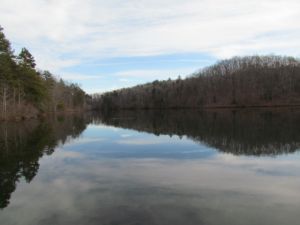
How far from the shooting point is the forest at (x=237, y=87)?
10025 cm

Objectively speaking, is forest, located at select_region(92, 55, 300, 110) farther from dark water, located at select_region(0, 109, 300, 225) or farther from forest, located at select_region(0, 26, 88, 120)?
dark water, located at select_region(0, 109, 300, 225)

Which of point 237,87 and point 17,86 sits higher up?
point 237,87

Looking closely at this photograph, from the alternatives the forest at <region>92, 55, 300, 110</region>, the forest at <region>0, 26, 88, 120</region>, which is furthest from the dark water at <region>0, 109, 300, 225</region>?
the forest at <region>92, 55, 300, 110</region>

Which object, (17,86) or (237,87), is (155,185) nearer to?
(17,86)

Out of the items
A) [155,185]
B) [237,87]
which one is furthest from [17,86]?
[237,87]

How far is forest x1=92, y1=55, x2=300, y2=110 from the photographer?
329 feet

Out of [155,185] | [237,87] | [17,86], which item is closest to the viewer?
[155,185]

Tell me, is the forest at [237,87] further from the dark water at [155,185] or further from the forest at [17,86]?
the dark water at [155,185]

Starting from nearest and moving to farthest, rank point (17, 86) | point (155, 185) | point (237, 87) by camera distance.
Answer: point (155, 185)
point (17, 86)
point (237, 87)

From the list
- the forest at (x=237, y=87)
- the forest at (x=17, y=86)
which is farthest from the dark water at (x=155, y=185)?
the forest at (x=237, y=87)

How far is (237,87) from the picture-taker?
353ft

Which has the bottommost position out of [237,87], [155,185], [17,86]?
[155,185]

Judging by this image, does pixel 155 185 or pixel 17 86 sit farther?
pixel 17 86

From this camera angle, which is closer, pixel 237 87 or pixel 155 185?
pixel 155 185
